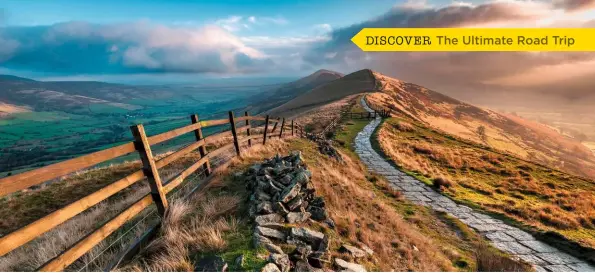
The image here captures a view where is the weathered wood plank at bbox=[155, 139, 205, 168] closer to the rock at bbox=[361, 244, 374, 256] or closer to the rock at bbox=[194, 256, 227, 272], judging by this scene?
the rock at bbox=[194, 256, 227, 272]

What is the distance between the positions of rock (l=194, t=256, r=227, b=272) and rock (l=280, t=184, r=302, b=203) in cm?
230

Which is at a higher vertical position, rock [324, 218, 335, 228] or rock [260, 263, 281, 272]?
rock [260, 263, 281, 272]

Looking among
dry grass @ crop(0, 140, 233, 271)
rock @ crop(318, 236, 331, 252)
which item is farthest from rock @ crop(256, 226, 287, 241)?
dry grass @ crop(0, 140, 233, 271)

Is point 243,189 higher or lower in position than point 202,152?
lower

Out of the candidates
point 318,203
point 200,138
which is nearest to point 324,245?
point 318,203

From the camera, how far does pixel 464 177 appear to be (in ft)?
71.2

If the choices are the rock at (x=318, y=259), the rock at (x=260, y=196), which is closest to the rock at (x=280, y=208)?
the rock at (x=260, y=196)

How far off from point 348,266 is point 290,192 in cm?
217

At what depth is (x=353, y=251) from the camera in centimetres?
568

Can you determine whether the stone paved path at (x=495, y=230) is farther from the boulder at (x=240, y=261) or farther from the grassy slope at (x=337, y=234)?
the boulder at (x=240, y=261)

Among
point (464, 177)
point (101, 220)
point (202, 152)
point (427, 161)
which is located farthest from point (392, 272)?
point (427, 161)

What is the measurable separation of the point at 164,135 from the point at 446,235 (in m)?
9.13

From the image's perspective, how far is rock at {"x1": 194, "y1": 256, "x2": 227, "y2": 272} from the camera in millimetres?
4285

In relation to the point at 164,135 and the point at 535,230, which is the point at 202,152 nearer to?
the point at 164,135
